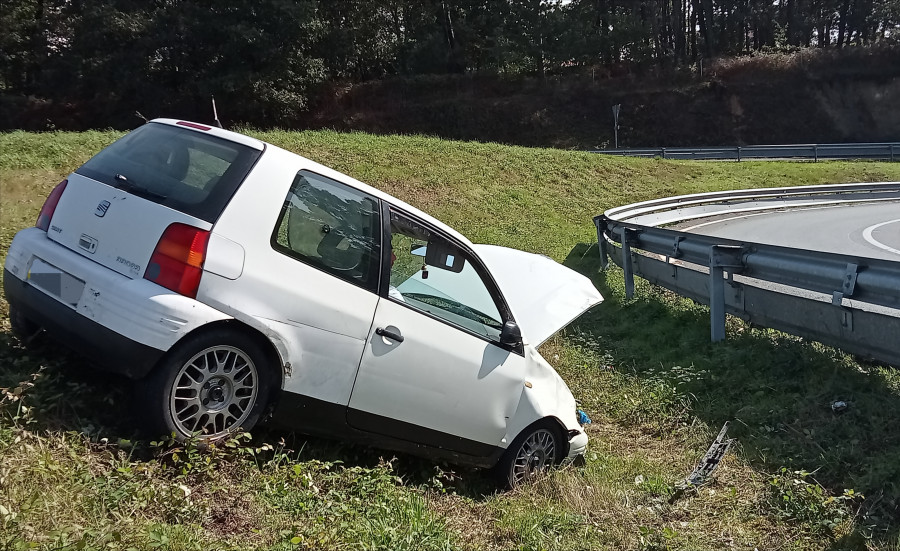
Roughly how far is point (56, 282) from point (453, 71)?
4856cm

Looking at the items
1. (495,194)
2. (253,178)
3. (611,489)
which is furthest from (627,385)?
(495,194)

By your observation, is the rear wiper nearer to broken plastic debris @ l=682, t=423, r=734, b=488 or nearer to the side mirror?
the side mirror

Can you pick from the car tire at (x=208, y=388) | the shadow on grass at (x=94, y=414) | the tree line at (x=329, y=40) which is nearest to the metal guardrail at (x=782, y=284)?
the shadow on grass at (x=94, y=414)

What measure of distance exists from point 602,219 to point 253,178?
329 inches

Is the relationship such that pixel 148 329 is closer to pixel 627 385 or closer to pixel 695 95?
pixel 627 385

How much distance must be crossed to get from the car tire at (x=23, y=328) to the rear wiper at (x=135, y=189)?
3.30 feet

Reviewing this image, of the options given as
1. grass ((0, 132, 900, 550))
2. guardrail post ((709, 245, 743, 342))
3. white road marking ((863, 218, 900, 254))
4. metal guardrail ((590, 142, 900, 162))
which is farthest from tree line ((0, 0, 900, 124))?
guardrail post ((709, 245, 743, 342))

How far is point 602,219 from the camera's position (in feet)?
36.4

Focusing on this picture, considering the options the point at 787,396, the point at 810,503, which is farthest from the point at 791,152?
the point at 810,503

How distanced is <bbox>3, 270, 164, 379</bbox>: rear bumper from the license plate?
32 mm

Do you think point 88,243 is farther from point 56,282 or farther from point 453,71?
point 453,71

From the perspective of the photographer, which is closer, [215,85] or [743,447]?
[743,447]

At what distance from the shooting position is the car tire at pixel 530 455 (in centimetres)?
453

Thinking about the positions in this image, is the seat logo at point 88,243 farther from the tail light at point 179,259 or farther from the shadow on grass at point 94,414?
the shadow on grass at point 94,414
